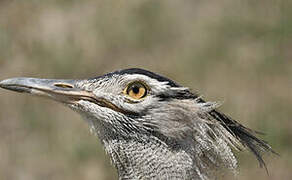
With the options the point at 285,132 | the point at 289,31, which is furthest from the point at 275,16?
the point at 285,132

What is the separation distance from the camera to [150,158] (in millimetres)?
2963

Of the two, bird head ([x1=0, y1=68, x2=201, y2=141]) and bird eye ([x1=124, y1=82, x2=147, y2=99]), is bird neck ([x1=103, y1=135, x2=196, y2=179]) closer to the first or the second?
bird head ([x1=0, y1=68, x2=201, y2=141])

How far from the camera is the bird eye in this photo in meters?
3.01

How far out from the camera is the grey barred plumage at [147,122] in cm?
297

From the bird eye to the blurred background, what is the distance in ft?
8.60

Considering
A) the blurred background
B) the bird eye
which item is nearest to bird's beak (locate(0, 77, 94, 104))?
the bird eye

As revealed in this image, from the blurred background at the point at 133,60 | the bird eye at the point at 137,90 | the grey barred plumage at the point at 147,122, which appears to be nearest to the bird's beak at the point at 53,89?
the grey barred plumage at the point at 147,122

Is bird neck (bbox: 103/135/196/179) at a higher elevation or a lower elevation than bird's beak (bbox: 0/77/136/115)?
lower

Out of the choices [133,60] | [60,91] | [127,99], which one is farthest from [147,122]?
[133,60]

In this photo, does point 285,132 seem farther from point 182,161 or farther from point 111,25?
point 182,161

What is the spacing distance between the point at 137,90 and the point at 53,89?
37 cm

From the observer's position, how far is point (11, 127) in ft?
20.5

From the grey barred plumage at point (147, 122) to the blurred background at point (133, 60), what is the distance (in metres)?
2.57

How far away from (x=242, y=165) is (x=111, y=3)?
2.63 metres
